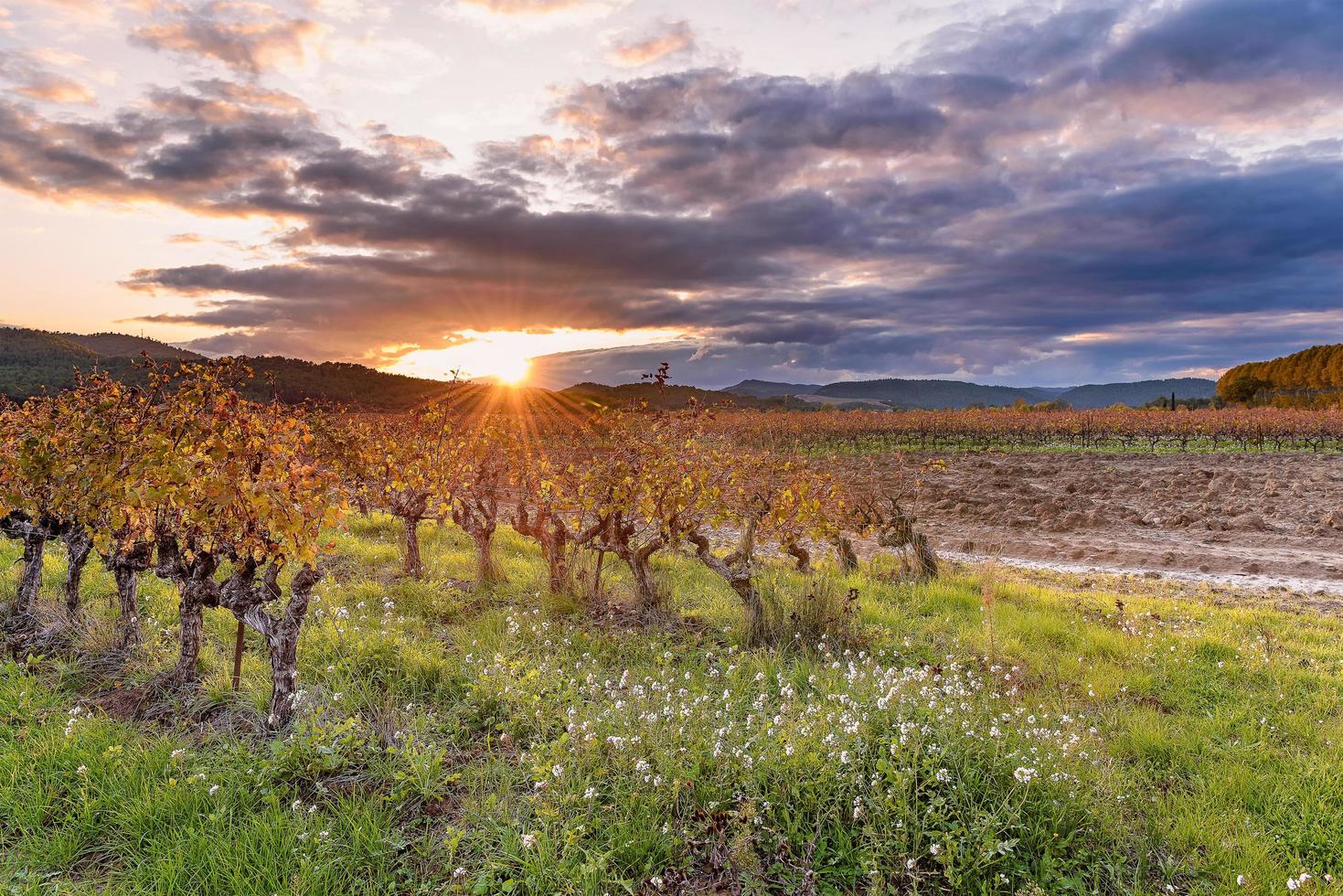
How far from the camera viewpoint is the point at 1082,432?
5041 centimetres

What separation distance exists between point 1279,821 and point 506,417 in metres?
13.7

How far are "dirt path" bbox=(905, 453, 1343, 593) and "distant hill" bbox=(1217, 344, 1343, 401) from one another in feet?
355

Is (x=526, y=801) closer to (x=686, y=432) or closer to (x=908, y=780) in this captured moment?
(x=908, y=780)

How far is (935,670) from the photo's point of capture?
23.2 ft

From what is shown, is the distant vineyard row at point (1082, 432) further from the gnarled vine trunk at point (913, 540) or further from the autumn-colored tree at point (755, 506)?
the autumn-colored tree at point (755, 506)

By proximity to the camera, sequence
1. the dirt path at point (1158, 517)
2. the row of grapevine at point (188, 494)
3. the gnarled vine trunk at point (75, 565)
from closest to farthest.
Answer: the row of grapevine at point (188, 494), the gnarled vine trunk at point (75, 565), the dirt path at point (1158, 517)

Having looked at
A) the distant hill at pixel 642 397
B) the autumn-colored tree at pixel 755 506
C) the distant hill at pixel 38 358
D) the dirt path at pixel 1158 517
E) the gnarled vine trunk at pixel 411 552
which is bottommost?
the dirt path at pixel 1158 517

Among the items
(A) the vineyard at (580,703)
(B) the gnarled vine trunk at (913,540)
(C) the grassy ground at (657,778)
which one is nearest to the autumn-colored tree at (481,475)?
(A) the vineyard at (580,703)

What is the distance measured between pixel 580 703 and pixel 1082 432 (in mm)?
54451

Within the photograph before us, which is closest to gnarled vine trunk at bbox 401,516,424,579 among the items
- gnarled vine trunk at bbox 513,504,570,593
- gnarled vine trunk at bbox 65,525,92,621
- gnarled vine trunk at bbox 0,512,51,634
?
gnarled vine trunk at bbox 513,504,570,593

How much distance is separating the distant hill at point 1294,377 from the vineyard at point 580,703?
471 feet

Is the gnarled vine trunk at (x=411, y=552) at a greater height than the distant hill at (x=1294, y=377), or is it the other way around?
the distant hill at (x=1294, y=377)

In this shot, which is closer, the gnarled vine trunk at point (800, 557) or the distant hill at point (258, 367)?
the gnarled vine trunk at point (800, 557)

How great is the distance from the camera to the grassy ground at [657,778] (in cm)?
434
